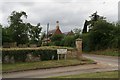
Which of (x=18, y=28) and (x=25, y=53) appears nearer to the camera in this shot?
(x=25, y=53)

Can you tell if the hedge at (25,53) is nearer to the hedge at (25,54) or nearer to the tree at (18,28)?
the hedge at (25,54)

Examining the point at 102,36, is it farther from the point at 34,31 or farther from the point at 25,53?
the point at 34,31

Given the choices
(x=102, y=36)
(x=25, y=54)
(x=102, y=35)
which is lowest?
(x=25, y=54)

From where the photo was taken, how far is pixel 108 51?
38.6 m

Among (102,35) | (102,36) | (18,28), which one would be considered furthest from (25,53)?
(18,28)

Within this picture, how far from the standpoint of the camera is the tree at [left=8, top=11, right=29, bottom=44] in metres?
56.6

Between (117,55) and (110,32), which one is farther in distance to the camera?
(110,32)

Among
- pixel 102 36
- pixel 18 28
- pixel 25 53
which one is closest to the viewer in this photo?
pixel 25 53

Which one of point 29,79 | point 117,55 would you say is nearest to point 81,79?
point 29,79

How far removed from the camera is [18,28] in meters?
57.5

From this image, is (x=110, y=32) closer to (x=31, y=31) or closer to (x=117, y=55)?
(x=117, y=55)

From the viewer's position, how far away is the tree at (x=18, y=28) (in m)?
56.6

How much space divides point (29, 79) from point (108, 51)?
2562 centimetres

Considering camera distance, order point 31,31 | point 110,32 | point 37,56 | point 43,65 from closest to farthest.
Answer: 1. point 43,65
2. point 37,56
3. point 110,32
4. point 31,31
